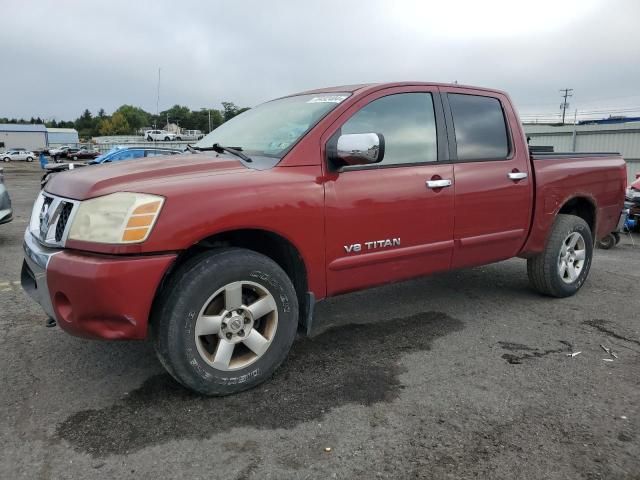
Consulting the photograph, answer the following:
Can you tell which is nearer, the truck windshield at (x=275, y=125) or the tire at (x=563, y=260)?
the truck windshield at (x=275, y=125)

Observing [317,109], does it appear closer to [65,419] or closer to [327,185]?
[327,185]

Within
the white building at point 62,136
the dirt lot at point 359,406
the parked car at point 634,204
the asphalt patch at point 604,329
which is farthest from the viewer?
the white building at point 62,136

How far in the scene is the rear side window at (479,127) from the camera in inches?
161

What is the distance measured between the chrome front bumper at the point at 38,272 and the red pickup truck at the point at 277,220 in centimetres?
2

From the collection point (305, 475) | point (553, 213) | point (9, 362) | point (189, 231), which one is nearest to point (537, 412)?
point (305, 475)

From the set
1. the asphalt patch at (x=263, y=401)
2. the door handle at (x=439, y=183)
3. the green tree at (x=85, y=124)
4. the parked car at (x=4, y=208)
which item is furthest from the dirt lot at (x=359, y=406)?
the green tree at (x=85, y=124)

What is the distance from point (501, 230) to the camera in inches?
168

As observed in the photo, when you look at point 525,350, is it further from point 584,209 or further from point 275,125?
point 275,125

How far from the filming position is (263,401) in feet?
9.62

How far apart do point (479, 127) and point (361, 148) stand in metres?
1.59

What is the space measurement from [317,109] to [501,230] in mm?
1811

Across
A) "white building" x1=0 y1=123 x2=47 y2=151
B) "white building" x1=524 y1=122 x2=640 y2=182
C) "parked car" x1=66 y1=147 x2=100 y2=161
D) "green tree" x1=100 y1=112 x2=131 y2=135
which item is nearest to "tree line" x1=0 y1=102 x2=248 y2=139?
"green tree" x1=100 y1=112 x2=131 y2=135

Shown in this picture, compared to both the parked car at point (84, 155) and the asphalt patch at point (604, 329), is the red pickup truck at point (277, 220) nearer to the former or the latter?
the asphalt patch at point (604, 329)

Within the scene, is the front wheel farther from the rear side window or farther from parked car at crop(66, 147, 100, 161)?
parked car at crop(66, 147, 100, 161)
